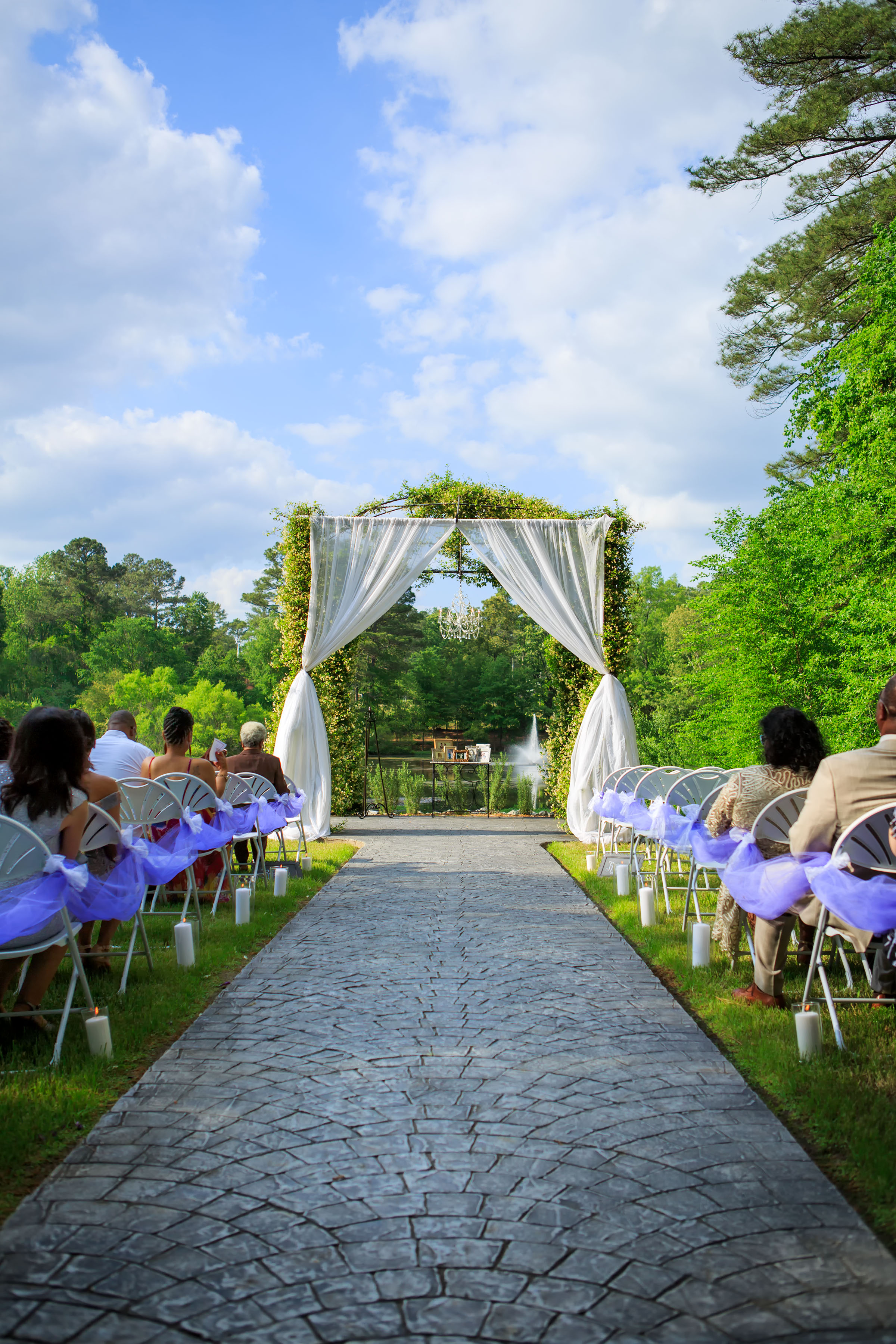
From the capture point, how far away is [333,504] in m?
12.0

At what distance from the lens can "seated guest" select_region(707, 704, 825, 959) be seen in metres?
4.37

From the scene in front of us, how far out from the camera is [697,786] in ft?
20.3

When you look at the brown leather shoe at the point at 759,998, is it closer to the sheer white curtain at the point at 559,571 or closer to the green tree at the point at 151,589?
the sheer white curtain at the point at 559,571

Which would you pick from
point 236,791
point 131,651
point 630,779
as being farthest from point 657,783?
point 131,651

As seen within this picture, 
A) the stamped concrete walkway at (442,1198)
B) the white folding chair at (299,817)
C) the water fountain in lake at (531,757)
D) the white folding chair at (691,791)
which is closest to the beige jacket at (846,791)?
the stamped concrete walkway at (442,1198)

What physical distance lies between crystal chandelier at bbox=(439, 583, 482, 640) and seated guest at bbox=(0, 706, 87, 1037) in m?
11.2

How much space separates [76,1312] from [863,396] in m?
9.85

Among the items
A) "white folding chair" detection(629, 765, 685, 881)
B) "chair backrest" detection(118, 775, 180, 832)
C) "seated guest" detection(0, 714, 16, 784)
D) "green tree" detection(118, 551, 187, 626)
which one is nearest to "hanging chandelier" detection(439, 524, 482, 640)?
"white folding chair" detection(629, 765, 685, 881)

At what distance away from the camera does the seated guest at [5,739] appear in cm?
464

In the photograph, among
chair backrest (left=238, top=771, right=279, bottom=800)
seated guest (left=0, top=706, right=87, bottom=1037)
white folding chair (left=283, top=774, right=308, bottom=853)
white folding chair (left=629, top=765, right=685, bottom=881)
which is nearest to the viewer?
seated guest (left=0, top=706, right=87, bottom=1037)

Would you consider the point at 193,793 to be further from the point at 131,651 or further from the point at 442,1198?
the point at 131,651

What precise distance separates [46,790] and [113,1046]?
95 cm

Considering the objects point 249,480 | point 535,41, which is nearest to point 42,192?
point 535,41

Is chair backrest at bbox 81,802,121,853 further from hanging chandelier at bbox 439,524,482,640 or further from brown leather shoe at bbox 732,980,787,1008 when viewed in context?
hanging chandelier at bbox 439,524,482,640
